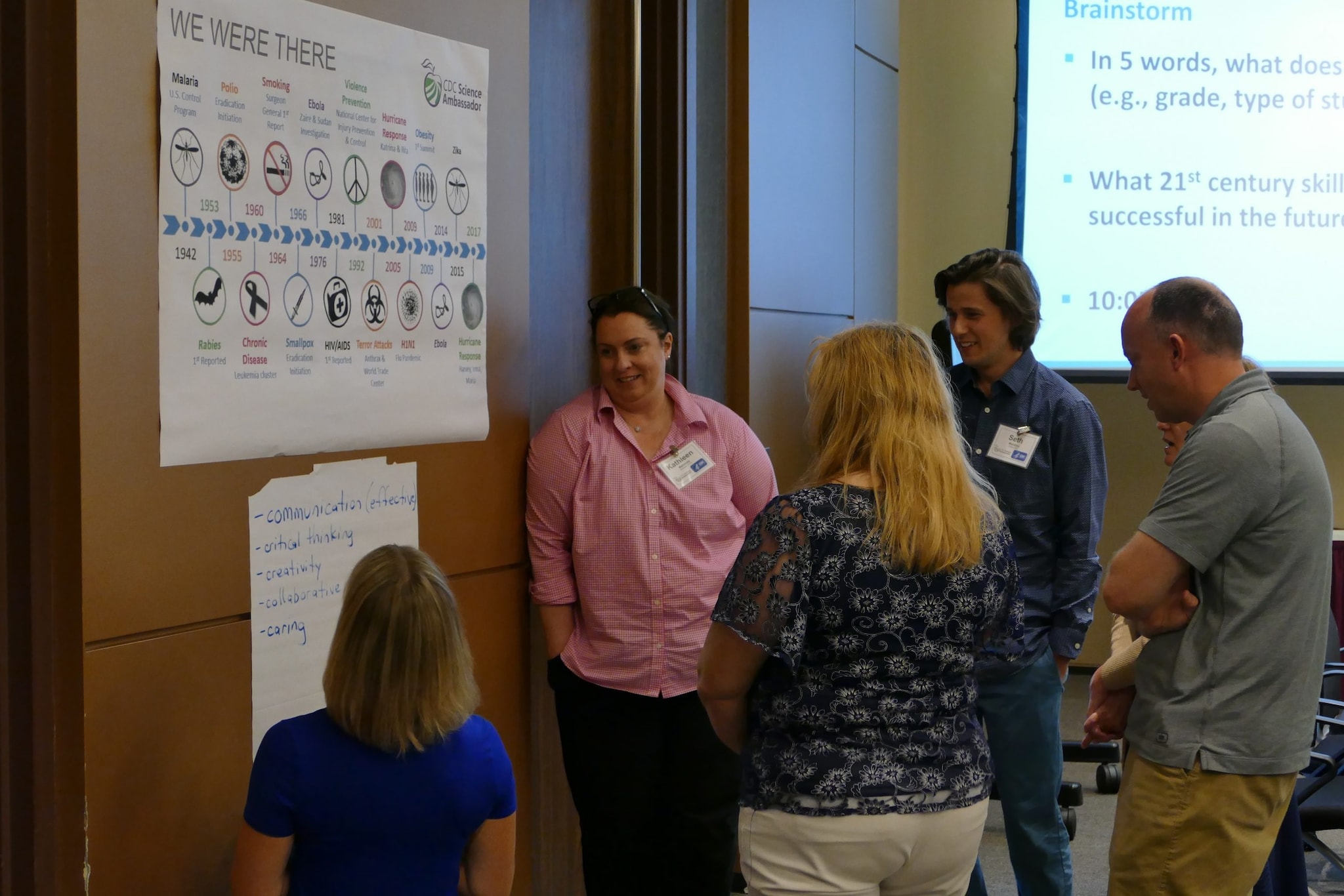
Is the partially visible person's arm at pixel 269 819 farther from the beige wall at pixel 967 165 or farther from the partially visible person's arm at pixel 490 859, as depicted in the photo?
the beige wall at pixel 967 165

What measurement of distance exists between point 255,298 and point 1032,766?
189 cm

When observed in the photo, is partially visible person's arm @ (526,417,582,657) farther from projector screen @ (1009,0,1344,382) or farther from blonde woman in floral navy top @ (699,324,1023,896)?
projector screen @ (1009,0,1344,382)

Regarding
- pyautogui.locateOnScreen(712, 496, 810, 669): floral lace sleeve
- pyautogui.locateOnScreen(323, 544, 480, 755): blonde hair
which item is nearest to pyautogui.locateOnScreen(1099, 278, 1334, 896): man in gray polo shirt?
pyautogui.locateOnScreen(712, 496, 810, 669): floral lace sleeve

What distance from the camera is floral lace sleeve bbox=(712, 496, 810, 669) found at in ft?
5.18

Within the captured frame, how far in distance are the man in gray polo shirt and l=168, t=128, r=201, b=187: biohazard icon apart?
158 centimetres

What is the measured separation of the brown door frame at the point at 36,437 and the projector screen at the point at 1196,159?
3.75m

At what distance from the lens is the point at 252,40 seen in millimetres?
1978

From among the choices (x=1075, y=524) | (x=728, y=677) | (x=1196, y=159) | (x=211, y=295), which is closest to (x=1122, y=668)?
(x=1075, y=524)

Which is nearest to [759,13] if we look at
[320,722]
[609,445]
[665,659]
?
[609,445]

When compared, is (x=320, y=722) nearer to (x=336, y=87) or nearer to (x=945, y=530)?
(x=945, y=530)

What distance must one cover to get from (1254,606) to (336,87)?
1.79 metres

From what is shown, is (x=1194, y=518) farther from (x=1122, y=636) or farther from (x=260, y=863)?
(x=260, y=863)

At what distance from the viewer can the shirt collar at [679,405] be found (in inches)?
104

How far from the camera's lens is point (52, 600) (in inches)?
64.6
